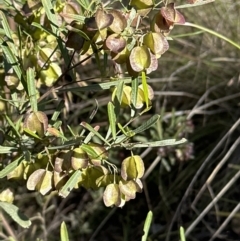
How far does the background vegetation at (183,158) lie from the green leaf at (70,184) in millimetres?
1051

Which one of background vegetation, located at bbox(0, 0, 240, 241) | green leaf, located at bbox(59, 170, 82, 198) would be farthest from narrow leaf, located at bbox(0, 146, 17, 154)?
background vegetation, located at bbox(0, 0, 240, 241)

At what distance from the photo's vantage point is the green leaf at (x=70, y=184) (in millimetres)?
704

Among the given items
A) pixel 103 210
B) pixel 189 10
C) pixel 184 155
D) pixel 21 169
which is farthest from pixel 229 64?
pixel 21 169

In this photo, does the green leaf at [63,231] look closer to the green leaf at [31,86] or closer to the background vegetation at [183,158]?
the green leaf at [31,86]

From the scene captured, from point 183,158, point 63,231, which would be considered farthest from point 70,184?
point 183,158

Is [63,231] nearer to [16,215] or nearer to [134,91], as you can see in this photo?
[16,215]

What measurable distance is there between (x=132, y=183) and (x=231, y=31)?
5.66ft

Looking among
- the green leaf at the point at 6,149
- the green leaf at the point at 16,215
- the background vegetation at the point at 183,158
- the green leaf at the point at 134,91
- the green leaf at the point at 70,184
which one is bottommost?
the background vegetation at the point at 183,158

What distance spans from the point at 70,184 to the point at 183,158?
4.32ft

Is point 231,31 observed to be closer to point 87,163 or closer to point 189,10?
point 189,10

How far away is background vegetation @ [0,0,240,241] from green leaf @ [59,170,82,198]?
105cm

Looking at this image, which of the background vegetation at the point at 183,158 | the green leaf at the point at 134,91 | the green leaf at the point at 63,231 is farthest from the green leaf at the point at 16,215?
the background vegetation at the point at 183,158

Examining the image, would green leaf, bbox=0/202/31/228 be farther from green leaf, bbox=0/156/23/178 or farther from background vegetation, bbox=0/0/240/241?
background vegetation, bbox=0/0/240/241

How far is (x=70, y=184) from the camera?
2.32ft
